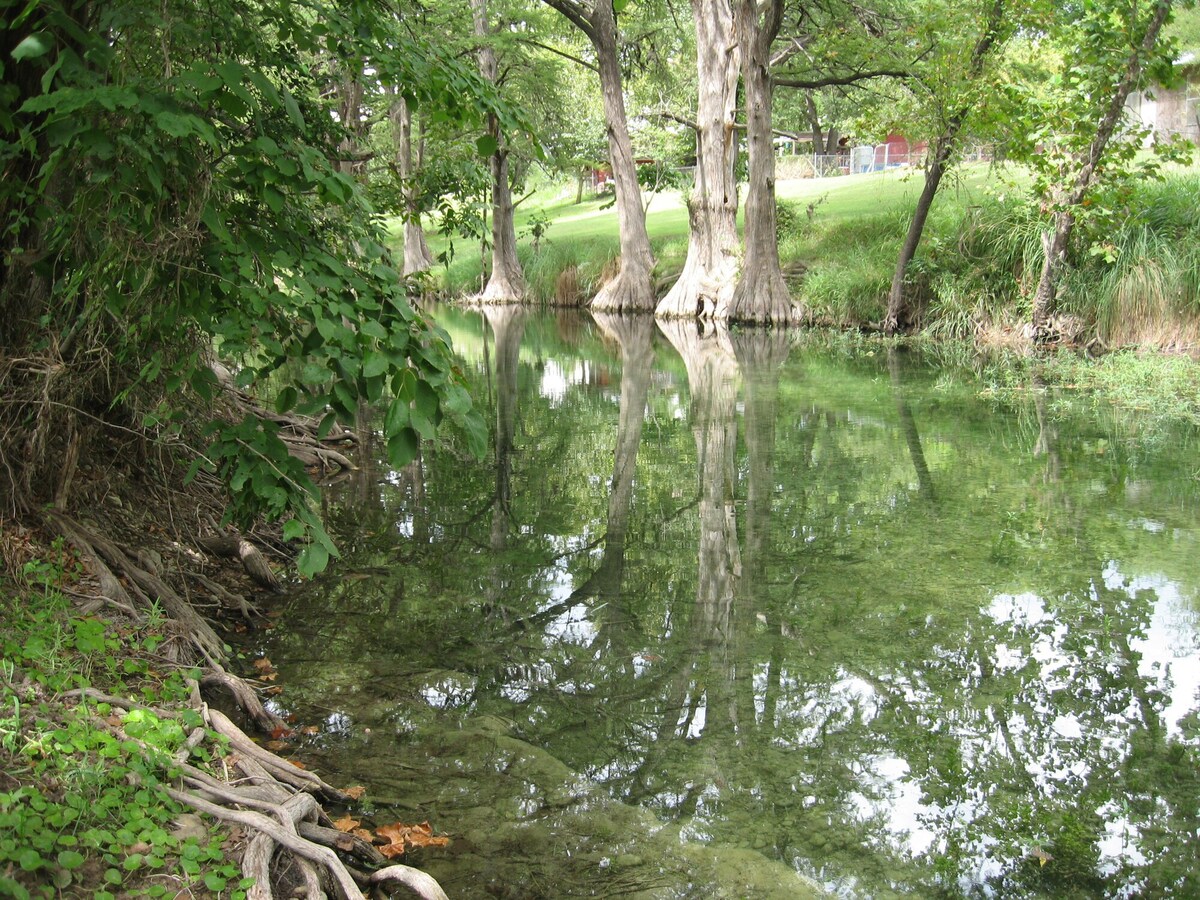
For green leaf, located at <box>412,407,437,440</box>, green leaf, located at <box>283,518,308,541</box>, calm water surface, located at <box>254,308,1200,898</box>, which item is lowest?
calm water surface, located at <box>254,308,1200,898</box>

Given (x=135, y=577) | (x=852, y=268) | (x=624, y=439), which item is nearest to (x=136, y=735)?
(x=135, y=577)

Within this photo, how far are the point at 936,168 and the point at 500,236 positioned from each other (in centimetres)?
1623

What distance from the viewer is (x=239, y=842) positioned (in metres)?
3.12

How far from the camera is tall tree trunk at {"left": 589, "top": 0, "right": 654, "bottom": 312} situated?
2388 centimetres

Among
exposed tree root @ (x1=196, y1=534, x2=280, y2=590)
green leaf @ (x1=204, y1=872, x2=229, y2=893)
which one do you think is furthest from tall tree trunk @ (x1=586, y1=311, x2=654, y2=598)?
green leaf @ (x1=204, y1=872, x2=229, y2=893)

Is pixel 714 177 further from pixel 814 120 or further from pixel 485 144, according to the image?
pixel 814 120

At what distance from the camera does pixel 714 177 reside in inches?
936

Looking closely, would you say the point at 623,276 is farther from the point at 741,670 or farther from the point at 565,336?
the point at 741,670

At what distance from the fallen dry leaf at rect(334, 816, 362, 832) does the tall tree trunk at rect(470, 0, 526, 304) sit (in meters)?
25.4

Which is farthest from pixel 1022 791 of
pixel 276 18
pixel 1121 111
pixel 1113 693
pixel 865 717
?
pixel 1121 111

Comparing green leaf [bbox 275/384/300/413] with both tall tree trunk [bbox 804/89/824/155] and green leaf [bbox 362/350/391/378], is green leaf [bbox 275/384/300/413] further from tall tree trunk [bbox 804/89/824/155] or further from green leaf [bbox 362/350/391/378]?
tall tree trunk [bbox 804/89/824/155]

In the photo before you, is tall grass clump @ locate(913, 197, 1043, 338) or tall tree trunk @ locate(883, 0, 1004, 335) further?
tall grass clump @ locate(913, 197, 1043, 338)

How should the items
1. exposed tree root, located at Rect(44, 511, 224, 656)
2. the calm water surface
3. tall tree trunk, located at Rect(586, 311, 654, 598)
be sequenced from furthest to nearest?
1. tall tree trunk, located at Rect(586, 311, 654, 598)
2. exposed tree root, located at Rect(44, 511, 224, 656)
3. the calm water surface

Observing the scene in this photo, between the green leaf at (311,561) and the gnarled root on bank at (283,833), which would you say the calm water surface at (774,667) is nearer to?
the gnarled root on bank at (283,833)
